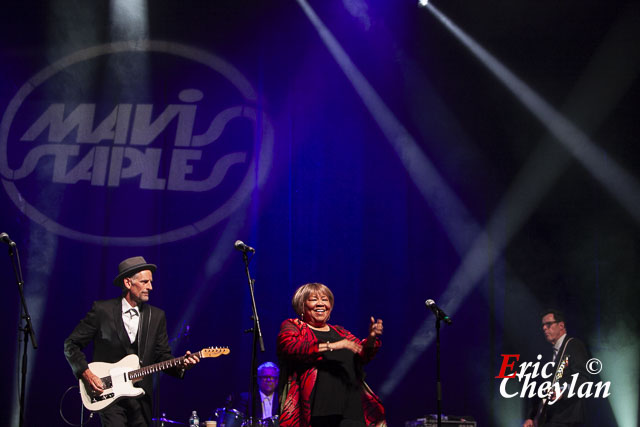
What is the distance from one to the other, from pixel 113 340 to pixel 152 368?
1.27ft

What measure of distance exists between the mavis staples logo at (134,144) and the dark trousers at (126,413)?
9.98 feet

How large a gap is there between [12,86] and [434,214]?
529 cm

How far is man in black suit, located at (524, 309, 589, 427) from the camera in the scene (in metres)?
6.96

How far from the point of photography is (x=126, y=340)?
570cm

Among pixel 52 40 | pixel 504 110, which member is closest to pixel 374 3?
pixel 504 110

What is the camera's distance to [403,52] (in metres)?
8.55

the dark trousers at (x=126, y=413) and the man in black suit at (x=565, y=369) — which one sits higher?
the man in black suit at (x=565, y=369)

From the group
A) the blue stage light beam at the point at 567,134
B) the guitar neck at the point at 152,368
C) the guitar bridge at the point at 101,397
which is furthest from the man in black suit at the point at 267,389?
the blue stage light beam at the point at 567,134

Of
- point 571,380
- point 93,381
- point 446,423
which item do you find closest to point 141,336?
point 93,381

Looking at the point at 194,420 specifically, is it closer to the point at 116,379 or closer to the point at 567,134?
the point at 116,379

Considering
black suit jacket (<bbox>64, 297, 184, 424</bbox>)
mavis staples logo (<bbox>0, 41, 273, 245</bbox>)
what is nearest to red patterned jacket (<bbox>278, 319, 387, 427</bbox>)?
black suit jacket (<bbox>64, 297, 184, 424</bbox>)

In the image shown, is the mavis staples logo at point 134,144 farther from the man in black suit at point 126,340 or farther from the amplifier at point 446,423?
the amplifier at point 446,423

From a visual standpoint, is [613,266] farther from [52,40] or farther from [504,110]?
[52,40]
